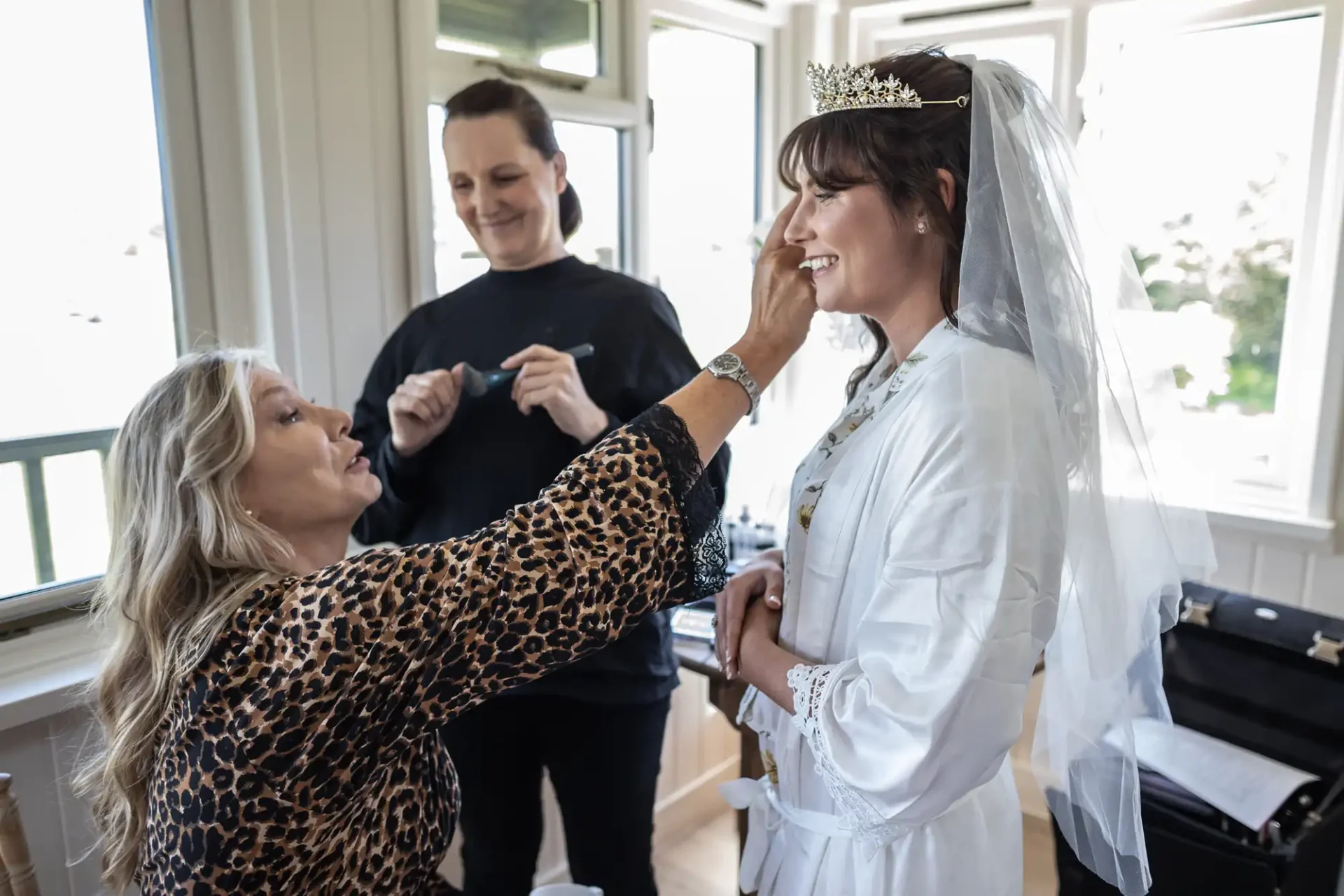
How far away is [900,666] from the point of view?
0.78 meters

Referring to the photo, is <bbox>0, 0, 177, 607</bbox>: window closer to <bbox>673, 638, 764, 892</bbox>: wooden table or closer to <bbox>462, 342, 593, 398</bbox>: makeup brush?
<bbox>462, 342, 593, 398</bbox>: makeup brush

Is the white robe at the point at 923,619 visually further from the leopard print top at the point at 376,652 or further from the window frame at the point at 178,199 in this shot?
the window frame at the point at 178,199

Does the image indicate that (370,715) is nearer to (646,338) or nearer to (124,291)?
(646,338)

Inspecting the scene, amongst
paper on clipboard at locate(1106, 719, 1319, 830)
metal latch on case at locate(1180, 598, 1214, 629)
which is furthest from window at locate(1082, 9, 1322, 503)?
paper on clipboard at locate(1106, 719, 1319, 830)

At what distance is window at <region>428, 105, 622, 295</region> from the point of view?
1662mm

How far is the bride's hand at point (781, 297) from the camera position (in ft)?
3.12

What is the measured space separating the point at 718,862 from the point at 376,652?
5.36 feet

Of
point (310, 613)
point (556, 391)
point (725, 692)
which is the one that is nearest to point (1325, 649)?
point (725, 692)

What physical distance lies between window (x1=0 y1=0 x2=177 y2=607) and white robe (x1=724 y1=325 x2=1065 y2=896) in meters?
1.07

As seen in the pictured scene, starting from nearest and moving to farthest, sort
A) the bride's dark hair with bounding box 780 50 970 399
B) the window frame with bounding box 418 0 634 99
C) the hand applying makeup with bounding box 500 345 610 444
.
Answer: the bride's dark hair with bounding box 780 50 970 399 < the hand applying makeup with bounding box 500 345 610 444 < the window frame with bounding box 418 0 634 99

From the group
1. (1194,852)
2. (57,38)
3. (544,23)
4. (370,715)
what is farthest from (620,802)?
(544,23)

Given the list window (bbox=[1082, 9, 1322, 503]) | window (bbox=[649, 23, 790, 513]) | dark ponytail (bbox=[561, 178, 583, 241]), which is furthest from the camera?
window (bbox=[649, 23, 790, 513])

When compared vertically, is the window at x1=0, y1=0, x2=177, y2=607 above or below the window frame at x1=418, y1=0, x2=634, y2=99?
below

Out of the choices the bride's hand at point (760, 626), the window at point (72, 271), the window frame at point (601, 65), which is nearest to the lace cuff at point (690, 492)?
the bride's hand at point (760, 626)
